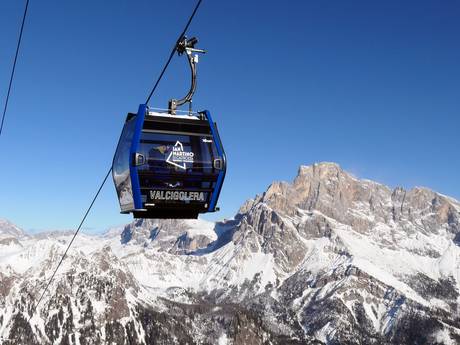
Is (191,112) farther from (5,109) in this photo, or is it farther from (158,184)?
(5,109)

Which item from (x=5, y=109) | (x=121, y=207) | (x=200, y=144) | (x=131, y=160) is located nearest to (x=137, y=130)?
(x=131, y=160)

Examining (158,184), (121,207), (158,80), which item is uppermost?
(158,80)

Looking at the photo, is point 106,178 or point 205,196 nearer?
point 205,196

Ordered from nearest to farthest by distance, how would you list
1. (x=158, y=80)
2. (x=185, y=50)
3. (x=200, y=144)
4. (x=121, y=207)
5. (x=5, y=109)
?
(x=158, y=80), (x=185, y=50), (x=200, y=144), (x=121, y=207), (x=5, y=109)

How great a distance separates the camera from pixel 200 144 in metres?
24.2

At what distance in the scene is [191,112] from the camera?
2512 centimetres

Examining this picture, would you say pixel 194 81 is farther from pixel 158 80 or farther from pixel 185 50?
pixel 158 80

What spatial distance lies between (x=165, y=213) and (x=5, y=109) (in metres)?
11.0

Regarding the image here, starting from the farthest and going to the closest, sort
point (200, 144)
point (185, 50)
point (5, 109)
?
point (5, 109) < point (200, 144) < point (185, 50)

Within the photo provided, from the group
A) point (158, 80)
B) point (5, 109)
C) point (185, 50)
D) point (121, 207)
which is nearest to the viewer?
point (158, 80)

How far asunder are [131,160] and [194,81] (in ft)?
13.2

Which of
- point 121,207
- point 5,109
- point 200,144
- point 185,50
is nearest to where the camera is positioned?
point 185,50

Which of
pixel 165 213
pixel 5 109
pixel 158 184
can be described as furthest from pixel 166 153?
pixel 5 109

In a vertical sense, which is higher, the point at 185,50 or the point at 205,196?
the point at 185,50
